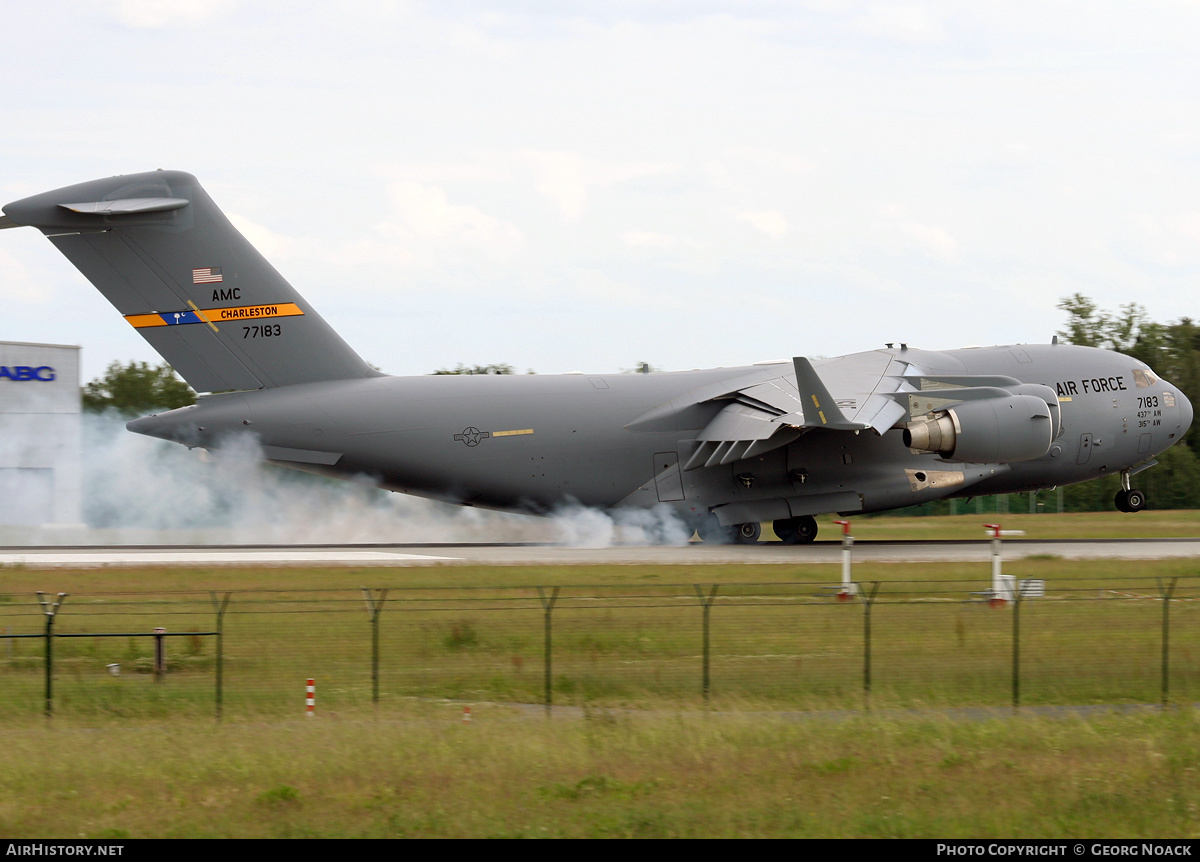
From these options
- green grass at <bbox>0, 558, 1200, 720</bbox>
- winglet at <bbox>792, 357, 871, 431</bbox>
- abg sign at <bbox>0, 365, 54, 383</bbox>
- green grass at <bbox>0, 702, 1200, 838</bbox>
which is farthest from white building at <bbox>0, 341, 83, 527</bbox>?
green grass at <bbox>0, 702, 1200, 838</bbox>

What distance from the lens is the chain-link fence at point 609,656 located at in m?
13.0

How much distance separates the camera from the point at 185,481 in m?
27.0

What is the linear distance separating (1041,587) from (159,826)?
1367 centimetres

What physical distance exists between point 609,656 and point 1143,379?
2022cm

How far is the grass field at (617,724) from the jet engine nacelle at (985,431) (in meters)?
7.45

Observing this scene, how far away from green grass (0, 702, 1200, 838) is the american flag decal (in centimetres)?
1482

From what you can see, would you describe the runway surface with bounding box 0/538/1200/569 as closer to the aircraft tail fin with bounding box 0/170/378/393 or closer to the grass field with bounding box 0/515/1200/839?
the aircraft tail fin with bounding box 0/170/378/393

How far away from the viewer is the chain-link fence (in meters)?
13.0

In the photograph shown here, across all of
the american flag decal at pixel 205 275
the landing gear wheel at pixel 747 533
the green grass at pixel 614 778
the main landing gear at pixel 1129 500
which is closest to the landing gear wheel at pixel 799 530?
the landing gear wheel at pixel 747 533

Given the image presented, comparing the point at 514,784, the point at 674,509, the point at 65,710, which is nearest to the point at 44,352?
the point at 674,509

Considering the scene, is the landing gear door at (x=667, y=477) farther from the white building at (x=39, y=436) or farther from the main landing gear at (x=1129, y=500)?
the white building at (x=39, y=436)

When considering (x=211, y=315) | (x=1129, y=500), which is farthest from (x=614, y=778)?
(x=1129, y=500)

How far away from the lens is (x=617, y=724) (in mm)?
11320

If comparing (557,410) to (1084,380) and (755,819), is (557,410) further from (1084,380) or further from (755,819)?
(755,819)
